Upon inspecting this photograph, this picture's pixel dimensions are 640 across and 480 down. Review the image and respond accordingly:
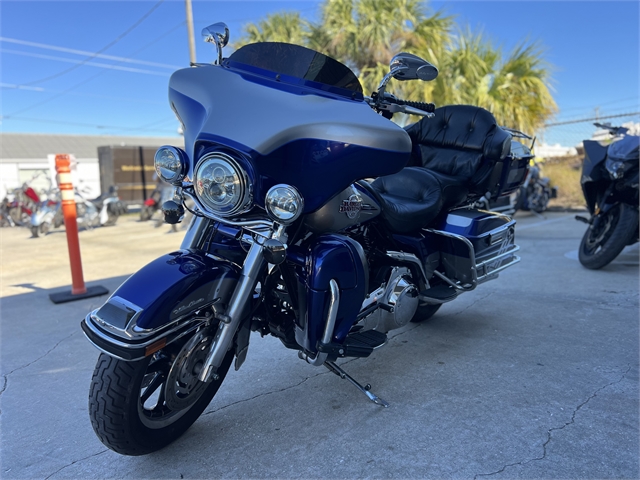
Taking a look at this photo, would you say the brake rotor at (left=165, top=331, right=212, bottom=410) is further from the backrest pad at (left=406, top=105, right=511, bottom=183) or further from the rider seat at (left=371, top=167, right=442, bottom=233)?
the backrest pad at (left=406, top=105, right=511, bottom=183)

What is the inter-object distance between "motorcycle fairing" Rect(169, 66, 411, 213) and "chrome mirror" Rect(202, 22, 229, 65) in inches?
12.7

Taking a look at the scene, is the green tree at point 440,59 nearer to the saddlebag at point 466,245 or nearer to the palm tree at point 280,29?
the palm tree at point 280,29

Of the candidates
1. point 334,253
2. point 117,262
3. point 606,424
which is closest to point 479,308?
point 606,424

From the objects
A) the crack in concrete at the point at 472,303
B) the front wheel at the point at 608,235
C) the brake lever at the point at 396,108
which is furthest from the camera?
the front wheel at the point at 608,235

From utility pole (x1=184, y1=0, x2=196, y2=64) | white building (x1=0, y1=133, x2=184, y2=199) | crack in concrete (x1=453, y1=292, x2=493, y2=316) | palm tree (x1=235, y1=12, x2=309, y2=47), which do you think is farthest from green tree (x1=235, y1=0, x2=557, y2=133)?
white building (x1=0, y1=133, x2=184, y2=199)

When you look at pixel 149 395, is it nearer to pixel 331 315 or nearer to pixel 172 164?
pixel 331 315

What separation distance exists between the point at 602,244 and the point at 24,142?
35280 mm

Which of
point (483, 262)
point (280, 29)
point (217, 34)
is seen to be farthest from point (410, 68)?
point (280, 29)

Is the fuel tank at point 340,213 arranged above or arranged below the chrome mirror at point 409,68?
below

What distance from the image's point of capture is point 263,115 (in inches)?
75.4

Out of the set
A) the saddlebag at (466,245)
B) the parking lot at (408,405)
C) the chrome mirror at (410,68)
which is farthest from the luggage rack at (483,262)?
the chrome mirror at (410,68)

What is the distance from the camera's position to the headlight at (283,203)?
1.87 meters

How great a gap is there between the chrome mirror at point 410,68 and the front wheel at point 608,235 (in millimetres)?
3539

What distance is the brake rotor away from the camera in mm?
2043
